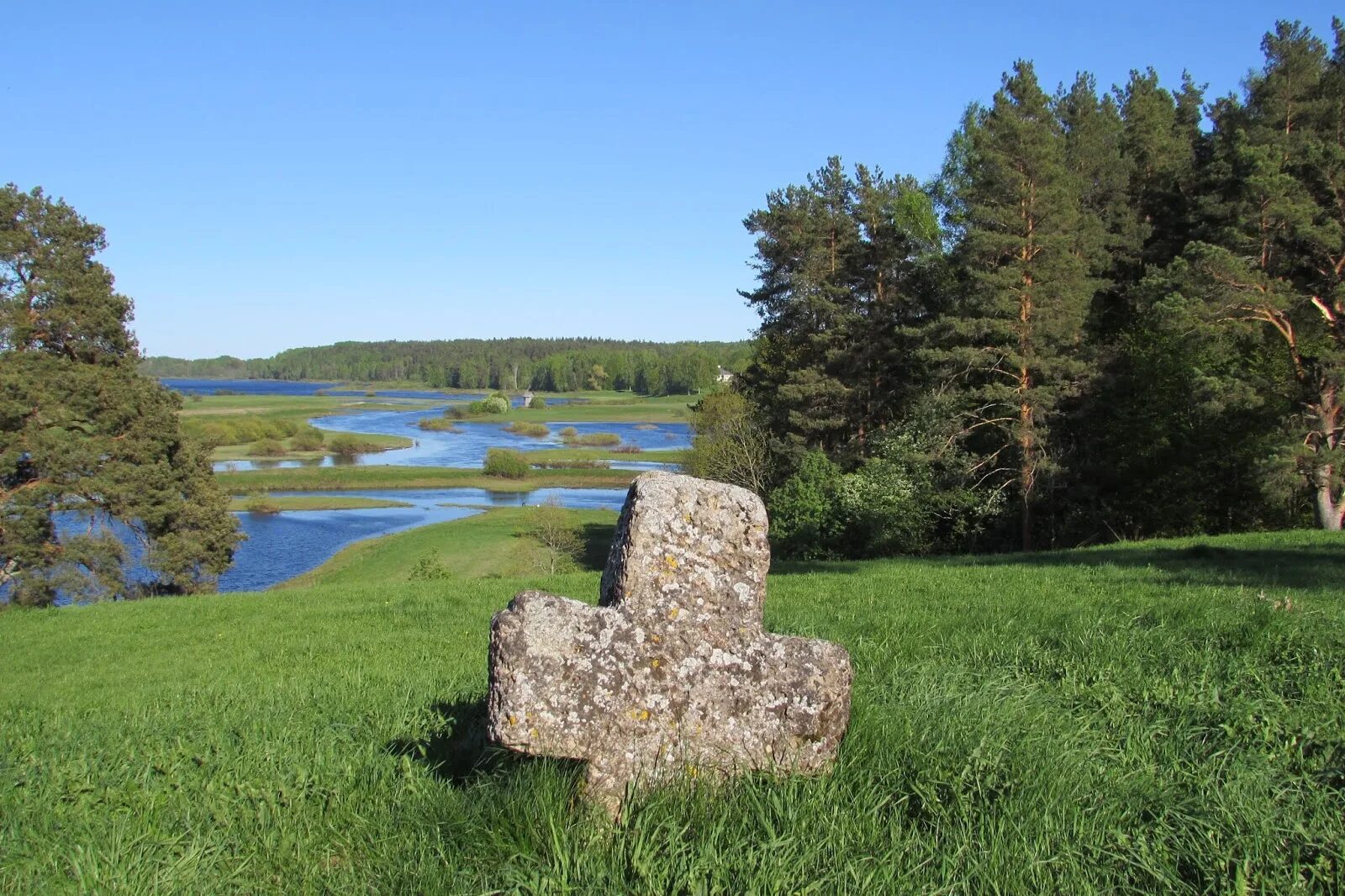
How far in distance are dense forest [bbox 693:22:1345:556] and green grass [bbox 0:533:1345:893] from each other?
1957 centimetres

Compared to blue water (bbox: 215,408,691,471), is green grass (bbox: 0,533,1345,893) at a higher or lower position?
higher

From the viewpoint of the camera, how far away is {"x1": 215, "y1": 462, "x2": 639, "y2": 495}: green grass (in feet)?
240

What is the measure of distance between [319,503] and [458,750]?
6396 centimetres

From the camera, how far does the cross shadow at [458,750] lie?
4129 mm

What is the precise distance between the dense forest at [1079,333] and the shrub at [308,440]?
249ft

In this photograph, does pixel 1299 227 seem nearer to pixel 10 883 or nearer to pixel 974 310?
pixel 974 310

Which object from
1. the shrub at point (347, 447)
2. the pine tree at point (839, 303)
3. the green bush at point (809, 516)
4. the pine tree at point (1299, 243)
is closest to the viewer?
the pine tree at point (1299, 243)

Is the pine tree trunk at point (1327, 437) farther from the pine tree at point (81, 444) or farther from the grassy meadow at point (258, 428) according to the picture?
the grassy meadow at point (258, 428)

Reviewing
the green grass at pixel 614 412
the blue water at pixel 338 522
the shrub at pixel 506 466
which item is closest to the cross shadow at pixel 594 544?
the blue water at pixel 338 522

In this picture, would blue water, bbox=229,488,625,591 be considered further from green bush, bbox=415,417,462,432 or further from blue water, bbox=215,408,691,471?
green bush, bbox=415,417,462,432

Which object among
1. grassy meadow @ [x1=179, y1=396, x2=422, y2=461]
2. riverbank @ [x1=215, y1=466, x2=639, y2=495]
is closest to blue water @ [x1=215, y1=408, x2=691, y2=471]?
grassy meadow @ [x1=179, y1=396, x2=422, y2=461]

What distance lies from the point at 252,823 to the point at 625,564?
1.88 metres

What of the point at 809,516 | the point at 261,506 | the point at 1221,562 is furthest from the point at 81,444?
the point at 261,506

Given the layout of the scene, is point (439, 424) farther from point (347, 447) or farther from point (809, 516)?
point (809, 516)
